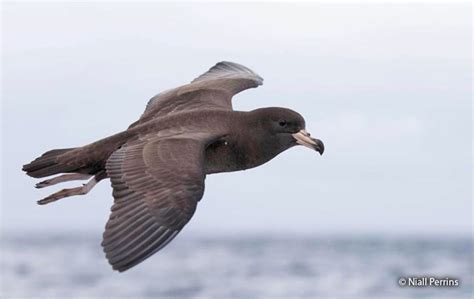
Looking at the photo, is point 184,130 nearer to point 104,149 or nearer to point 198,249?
point 104,149

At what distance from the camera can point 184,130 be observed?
13.6 m

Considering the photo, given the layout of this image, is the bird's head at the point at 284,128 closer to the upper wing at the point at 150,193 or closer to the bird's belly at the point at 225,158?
the bird's belly at the point at 225,158

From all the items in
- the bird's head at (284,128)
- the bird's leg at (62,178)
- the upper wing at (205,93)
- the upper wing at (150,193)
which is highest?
the upper wing at (205,93)

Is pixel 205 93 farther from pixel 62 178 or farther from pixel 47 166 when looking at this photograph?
pixel 47 166

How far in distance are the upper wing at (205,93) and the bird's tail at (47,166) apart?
3.99 ft

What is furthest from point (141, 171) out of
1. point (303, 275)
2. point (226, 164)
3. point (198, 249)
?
point (198, 249)

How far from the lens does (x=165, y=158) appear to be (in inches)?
507

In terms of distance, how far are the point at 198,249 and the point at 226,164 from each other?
172 ft

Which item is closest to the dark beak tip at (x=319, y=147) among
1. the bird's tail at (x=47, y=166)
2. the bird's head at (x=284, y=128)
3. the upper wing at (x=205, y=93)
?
the bird's head at (x=284, y=128)

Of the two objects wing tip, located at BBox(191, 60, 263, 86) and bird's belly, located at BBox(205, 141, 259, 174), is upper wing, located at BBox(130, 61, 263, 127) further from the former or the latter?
bird's belly, located at BBox(205, 141, 259, 174)

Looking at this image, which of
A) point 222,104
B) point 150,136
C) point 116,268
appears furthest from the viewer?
point 222,104

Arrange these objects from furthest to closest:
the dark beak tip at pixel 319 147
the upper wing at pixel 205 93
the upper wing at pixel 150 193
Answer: the upper wing at pixel 205 93 < the dark beak tip at pixel 319 147 < the upper wing at pixel 150 193

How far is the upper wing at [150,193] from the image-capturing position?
11617 mm

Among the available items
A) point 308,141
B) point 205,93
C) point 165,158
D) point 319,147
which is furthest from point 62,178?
point 319,147
